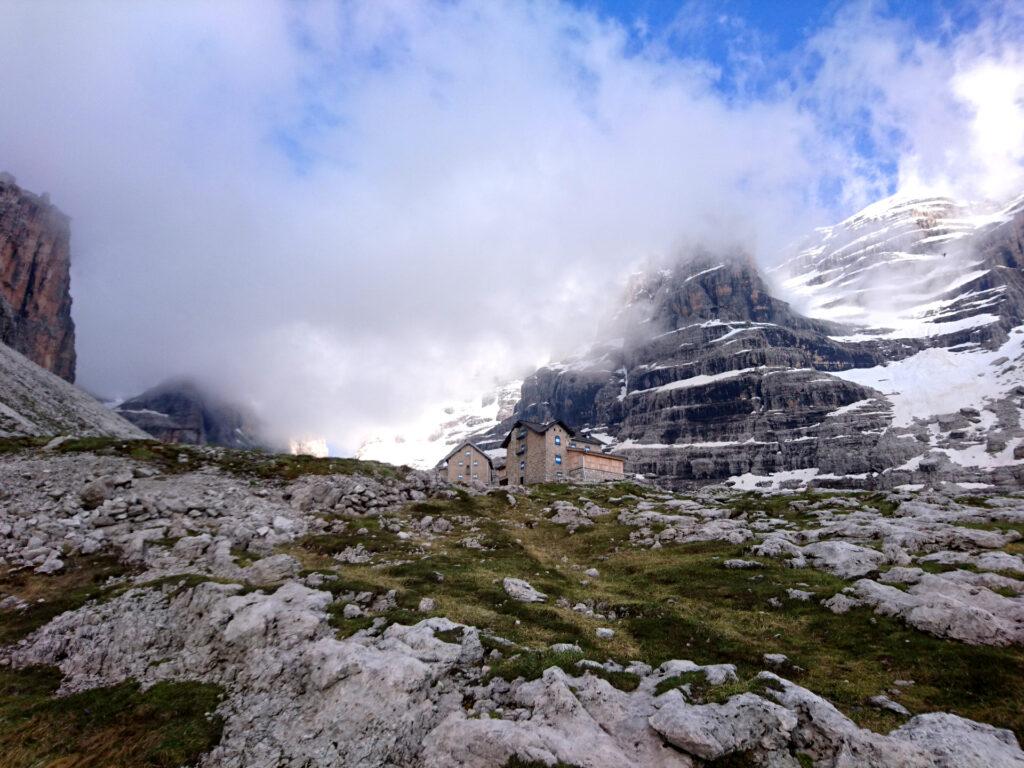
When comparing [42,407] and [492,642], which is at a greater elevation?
[42,407]

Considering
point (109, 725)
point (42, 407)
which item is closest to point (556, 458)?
point (109, 725)

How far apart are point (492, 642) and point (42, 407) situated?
11813 centimetres

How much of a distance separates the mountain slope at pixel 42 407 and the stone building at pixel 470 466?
71969 mm

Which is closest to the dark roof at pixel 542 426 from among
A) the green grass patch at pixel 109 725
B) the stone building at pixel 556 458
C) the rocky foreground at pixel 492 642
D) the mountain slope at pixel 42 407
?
the stone building at pixel 556 458

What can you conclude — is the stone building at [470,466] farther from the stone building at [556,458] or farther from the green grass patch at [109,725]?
the green grass patch at [109,725]

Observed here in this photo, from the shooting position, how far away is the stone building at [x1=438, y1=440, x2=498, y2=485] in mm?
111562

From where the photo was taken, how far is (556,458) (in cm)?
10388

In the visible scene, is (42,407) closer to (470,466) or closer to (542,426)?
(470,466)

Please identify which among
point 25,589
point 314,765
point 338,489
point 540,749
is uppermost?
point 338,489

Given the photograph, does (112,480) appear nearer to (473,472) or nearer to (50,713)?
(50,713)

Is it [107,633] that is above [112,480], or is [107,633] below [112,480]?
below

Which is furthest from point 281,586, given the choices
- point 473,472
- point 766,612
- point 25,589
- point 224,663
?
point 473,472

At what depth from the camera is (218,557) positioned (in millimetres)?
31219

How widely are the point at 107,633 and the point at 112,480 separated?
2510 cm
